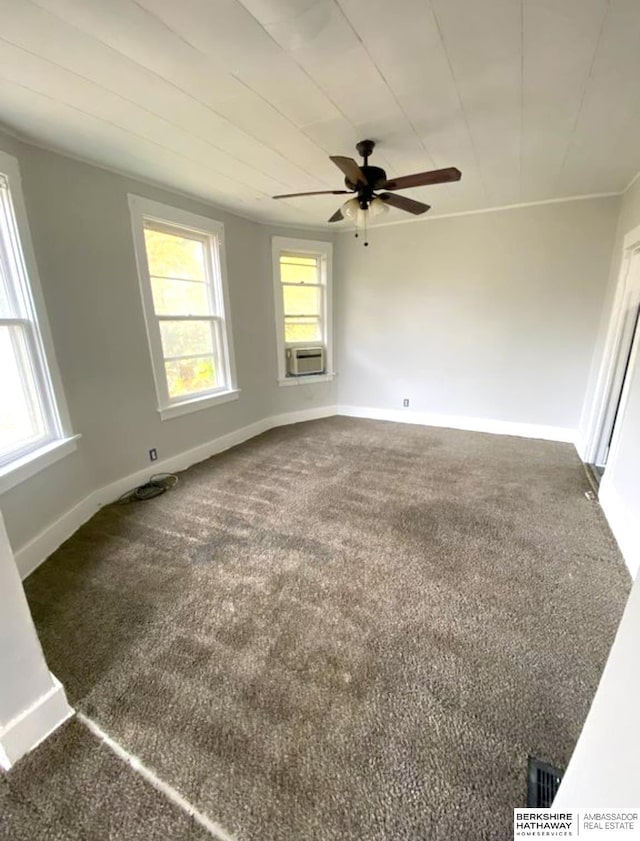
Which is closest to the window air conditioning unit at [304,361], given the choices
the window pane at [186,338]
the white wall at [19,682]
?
the window pane at [186,338]

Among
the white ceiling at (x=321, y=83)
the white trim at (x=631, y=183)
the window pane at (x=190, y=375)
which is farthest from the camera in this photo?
the window pane at (x=190, y=375)

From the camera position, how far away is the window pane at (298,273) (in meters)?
4.34

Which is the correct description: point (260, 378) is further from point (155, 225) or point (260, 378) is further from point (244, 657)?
point (244, 657)

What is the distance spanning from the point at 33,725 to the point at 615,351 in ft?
14.2

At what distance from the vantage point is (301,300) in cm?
453

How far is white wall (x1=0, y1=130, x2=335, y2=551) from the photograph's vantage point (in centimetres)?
215

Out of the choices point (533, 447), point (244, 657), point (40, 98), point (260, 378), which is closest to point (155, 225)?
point (40, 98)

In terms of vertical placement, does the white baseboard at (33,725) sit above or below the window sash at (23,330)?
below

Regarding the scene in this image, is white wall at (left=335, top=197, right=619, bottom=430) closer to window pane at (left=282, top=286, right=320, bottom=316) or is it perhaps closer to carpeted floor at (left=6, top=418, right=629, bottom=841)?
window pane at (left=282, top=286, right=320, bottom=316)

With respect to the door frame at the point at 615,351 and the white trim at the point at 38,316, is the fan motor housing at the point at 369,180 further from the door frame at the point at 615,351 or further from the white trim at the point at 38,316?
the door frame at the point at 615,351

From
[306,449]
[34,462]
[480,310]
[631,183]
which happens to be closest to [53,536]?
[34,462]

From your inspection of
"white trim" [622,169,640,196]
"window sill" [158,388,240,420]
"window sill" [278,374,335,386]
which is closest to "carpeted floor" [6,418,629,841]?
"window sill" [158,388,240,420]

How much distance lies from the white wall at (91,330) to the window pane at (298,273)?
92 cm

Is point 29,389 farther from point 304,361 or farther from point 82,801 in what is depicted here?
point 304,361
